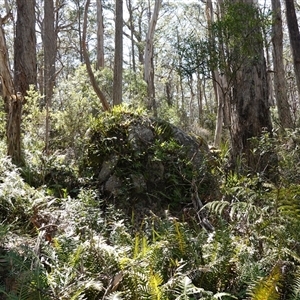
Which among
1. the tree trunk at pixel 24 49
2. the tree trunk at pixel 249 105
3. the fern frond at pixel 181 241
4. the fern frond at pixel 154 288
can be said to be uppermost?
the tree trunk at pixel 24 49

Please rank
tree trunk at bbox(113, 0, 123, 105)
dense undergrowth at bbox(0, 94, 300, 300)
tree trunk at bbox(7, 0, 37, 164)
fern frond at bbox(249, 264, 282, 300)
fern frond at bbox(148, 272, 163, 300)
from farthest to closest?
1. tree trunk at bbox(113, 0, 123, 105)
2. tree trunk at bbox(7, 0, 37, 164)
3. dense undergrowth at bbox(0, 94, 300, 300)
4. fern frond at bbox(148, 272, 163, 300)
5. fern frond at bbox(249, 264, 282, 300)

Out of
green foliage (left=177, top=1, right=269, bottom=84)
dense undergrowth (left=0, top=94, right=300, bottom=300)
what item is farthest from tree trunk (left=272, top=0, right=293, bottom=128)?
dense undergrowth (left=0, top=94, right=300, bottom=300)

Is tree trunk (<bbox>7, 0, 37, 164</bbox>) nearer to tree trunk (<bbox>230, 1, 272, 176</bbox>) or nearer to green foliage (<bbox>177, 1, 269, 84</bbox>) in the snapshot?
green foliage (<bbox>177, 1, 269, 84</bbox>)

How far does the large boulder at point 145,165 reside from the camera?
16.8 ft

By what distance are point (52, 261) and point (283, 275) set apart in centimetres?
161

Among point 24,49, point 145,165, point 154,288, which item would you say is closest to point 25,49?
point 24,49

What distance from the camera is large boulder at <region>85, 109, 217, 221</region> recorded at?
513 centimetres

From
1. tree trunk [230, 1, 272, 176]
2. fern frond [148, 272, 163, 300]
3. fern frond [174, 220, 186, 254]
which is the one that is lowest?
fern frond [148, 272, 163, 300]

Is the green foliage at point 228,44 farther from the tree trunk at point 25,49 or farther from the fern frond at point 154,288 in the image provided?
the tree trunk at point 25,49

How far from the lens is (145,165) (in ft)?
17.9

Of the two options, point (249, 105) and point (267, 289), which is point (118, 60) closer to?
point (249, 105)

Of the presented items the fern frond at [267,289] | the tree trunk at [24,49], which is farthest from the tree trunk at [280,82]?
the fern frond at [267,289]

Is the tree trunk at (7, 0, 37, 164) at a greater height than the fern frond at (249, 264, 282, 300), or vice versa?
the tree trunk at (7, 0, 37, 164)

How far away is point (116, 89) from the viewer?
10250 mm
